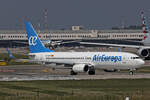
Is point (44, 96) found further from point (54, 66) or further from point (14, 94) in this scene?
point (54, 66)

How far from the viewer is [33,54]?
80.8 meters

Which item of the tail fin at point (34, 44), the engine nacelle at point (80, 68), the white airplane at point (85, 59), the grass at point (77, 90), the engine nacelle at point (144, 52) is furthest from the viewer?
the engine nacelle at point (144, 52)

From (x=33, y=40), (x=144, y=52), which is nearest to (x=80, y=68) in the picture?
(x=33, y=40)

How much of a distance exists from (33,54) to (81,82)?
67.6ft

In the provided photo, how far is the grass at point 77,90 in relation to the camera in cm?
4544

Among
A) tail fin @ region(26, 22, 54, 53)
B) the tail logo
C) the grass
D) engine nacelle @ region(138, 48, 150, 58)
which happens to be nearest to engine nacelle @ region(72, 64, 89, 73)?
tail fin @ region(26, 22, 54, 53)

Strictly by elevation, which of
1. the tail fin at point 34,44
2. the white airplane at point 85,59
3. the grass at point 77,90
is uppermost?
the tail fin at point 34,44

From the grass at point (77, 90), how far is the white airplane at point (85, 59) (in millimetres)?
11306

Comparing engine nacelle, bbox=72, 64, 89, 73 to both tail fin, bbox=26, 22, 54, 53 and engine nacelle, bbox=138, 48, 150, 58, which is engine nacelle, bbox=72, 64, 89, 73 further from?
engine nacelle, bbox=138, 48, 150, 58

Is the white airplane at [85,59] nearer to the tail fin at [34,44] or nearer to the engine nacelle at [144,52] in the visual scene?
the tail fin at [34,44]

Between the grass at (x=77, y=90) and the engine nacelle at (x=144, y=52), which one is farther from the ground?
the engine nacelle at (x=144, y=52)

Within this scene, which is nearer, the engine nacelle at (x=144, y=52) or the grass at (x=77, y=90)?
the grass at (x=77, y=90)

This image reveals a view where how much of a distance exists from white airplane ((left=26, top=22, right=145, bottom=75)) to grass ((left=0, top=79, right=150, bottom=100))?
11.3 metres

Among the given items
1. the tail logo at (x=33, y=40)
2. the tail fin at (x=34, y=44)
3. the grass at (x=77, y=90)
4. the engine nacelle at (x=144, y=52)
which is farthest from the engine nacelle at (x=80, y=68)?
the engine nacelle at (x=144, y=52)
